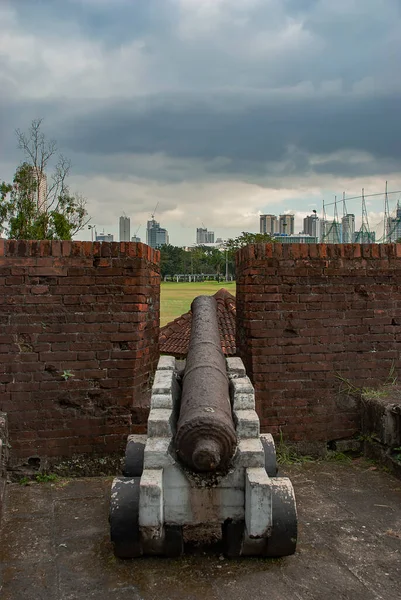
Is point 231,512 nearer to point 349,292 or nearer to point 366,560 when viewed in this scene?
point 366,560

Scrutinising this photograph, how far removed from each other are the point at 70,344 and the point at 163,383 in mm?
1128

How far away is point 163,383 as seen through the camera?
3621 mm

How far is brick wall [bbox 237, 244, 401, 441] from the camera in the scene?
185 inches

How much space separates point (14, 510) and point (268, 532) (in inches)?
70.8

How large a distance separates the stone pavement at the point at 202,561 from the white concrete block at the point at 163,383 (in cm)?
91

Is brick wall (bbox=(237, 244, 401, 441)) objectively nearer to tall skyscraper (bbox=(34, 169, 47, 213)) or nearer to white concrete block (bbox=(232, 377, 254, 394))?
white concrete block (bbox=(232, 377, 254, 394))

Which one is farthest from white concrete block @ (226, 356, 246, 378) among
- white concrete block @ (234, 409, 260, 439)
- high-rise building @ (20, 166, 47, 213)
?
Answer: high-rise building @ (20, 166, 47, 213)

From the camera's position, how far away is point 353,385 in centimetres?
483

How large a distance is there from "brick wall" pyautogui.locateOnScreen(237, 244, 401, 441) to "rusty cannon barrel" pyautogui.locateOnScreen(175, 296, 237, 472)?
123 cm

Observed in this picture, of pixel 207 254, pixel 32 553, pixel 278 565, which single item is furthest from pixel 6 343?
pixel 207 254

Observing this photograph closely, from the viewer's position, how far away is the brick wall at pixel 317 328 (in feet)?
15.4

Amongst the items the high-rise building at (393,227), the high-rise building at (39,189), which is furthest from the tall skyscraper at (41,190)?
the high-rise building at (393,227)

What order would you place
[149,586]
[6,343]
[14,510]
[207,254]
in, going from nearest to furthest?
1. [149,586]
2. [14,510]
3. [6,343]
4. [207,254]

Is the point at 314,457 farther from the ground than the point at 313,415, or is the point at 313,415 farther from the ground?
the point at 313,415
